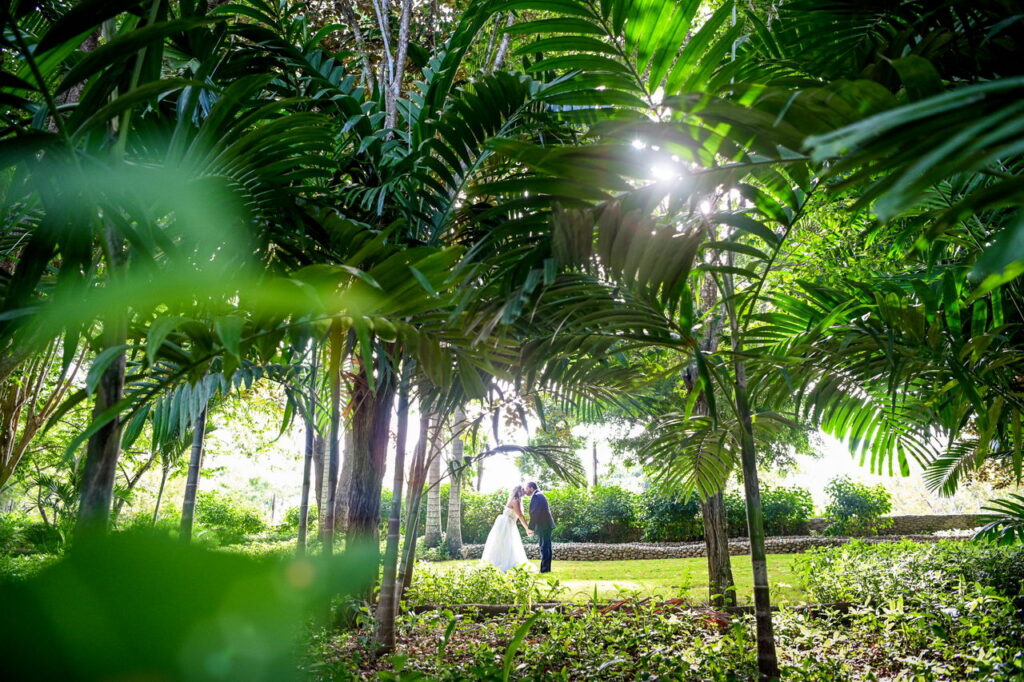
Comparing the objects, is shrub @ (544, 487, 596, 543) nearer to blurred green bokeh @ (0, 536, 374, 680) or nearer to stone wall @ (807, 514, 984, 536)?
stone wall @ (807, 514, 984, 536)

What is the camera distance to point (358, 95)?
364 centimetres

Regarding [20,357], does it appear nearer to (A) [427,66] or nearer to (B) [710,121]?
(B) [710,121]

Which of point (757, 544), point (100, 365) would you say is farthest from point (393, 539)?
point (100, 365)

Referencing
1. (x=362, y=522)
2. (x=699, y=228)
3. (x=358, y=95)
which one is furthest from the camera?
(x=362, y=522)

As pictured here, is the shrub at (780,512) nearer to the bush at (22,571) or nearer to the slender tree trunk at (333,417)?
the slender tree trunk at (333,417)

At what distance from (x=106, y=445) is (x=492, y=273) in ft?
4.60

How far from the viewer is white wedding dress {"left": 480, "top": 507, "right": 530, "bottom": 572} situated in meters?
9.66

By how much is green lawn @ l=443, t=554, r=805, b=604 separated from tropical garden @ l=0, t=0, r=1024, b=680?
1874 mm

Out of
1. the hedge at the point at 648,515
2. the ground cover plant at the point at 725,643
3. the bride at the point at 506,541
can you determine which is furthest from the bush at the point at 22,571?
the hedge at the point at 648,515

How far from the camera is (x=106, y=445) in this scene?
1444 millimetres

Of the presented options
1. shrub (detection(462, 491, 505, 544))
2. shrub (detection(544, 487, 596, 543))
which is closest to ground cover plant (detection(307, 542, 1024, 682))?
shrub (detection(544, 487, 596, 543))

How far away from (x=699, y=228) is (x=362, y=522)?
341 cm

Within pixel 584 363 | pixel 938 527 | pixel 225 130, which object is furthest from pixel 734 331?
pixel 938 527

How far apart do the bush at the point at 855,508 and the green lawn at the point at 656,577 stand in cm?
274
